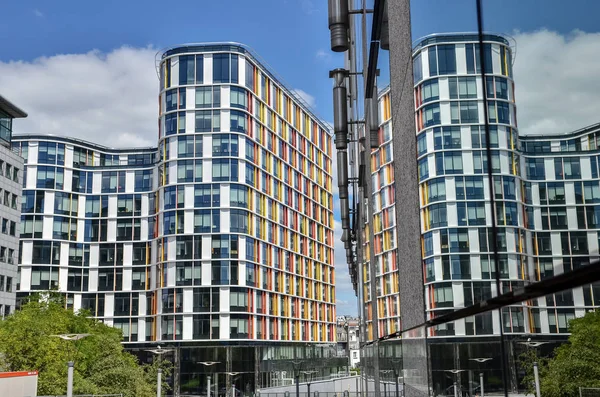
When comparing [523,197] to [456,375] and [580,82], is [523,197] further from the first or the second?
[456,375]

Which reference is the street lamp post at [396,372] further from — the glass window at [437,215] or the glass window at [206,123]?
the glass window at [206,123]

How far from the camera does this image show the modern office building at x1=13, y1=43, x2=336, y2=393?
228ft

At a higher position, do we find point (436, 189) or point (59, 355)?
point (436, 189)

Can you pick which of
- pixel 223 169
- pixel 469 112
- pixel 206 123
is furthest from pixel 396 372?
pixel 206 123

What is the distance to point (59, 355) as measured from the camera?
39.1 meters

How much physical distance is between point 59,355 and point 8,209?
25.7 m

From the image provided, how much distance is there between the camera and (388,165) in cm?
562

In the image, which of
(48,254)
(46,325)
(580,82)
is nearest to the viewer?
(580,82)

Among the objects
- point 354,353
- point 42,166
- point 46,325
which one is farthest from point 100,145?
point 354,353

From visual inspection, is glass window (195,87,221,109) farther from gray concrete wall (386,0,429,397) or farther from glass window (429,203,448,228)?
glass window (429,203,448,228)

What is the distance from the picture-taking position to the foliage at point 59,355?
3816cm

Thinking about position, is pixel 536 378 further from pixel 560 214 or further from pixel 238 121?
pixel 238 121

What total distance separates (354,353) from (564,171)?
555 feet

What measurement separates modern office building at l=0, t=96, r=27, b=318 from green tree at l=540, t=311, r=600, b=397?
61853 mm
